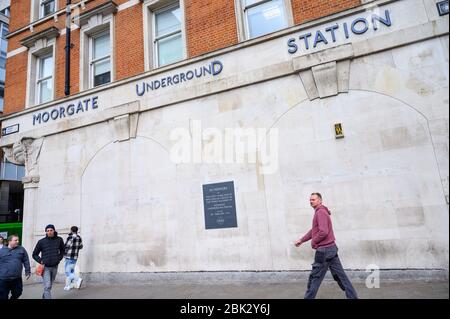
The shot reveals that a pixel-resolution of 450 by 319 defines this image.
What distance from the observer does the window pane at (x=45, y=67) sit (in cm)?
1280

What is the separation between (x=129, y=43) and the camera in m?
10.6

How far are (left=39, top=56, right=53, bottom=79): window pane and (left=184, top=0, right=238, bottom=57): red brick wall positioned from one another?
21.1 ft

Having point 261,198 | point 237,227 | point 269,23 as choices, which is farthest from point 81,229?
point 269,23

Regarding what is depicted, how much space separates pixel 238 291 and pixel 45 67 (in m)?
11.5

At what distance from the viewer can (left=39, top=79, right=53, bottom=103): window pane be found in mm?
12578

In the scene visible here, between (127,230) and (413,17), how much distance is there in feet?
28.9

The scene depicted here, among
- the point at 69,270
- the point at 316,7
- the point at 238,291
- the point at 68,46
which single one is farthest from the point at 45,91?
the point at 238,291

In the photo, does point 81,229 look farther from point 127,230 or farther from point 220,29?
point 220,29

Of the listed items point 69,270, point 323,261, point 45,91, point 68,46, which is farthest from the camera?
point 45,91

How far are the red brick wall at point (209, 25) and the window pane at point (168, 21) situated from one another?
25.4 inches

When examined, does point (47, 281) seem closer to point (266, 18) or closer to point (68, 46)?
point (68, 46)

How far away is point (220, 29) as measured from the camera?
916cm

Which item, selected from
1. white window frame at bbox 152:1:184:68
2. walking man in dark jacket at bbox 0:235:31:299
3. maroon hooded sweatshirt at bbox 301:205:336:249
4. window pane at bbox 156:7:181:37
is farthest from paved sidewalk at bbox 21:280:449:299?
window pane at bbox 156:7:181:37

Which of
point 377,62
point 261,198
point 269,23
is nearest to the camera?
point 377,62
